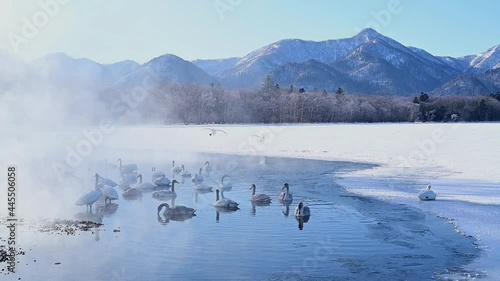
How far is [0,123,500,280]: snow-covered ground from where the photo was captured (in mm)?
16281

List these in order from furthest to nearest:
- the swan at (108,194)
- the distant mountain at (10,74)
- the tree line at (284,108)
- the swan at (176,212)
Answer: the tree line at (284,108)
the distant mountain at (10,74)
the swan at (108,194)
the swan at (176,212)

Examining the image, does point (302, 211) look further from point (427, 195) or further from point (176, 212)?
point (427, 195)

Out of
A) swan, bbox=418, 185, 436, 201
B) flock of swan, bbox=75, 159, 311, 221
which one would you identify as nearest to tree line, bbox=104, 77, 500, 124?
flock of swan, bbox=75, 159, 311, 221

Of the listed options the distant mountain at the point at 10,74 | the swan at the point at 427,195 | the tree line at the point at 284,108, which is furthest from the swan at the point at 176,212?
the tree line at the point at 284,108

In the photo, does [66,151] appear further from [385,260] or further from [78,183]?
[385,260]

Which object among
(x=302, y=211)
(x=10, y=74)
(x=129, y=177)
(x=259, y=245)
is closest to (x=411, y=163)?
(x=129, y=177)

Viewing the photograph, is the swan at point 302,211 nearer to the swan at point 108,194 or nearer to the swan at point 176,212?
the swan at point 176,212

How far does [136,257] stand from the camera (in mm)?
11695

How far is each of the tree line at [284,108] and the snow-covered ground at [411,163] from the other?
27.4 metres

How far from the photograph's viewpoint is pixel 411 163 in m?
30.2

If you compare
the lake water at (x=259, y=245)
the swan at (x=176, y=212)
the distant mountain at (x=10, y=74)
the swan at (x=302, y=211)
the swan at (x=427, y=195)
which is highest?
the distant mountain at (x=10, y=74)

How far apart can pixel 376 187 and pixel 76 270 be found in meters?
14.1

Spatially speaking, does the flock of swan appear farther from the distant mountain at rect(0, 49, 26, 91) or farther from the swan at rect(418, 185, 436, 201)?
the distant mountain at rect(0, 49, 26, 91)

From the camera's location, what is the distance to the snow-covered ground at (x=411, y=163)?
15649 millimetres
